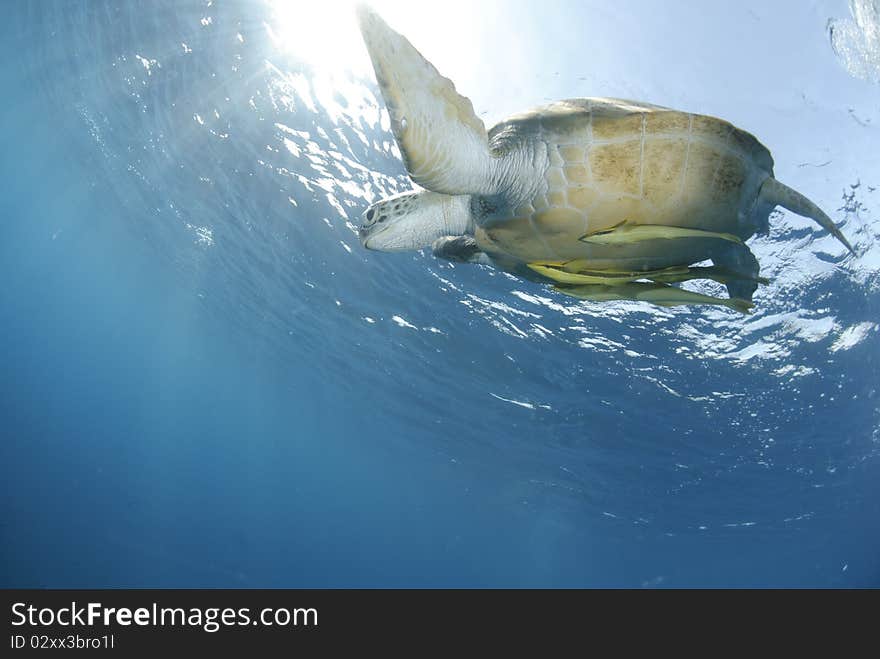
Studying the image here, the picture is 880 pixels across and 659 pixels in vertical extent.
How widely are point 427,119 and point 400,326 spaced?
15.8 meters

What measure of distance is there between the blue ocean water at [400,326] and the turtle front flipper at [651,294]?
5.73 metres

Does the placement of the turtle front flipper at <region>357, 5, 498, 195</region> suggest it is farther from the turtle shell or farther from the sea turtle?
the turtle shell

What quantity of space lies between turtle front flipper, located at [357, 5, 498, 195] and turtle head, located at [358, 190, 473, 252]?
81 cm

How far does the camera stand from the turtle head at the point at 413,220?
4.07 meters

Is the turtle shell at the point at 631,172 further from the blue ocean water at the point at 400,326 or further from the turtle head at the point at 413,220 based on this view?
the blue ocean water at the point at 400,326

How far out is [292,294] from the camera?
20594 millimetres

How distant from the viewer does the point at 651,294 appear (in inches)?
94.5

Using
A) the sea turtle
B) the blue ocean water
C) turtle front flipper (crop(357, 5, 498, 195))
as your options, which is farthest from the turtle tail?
the blue ocean water

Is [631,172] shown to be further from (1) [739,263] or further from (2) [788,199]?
(1) [739,263]

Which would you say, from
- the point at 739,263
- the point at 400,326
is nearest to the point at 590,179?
the point at 739,263

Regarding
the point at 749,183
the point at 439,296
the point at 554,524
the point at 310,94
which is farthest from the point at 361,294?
the point at 554,524

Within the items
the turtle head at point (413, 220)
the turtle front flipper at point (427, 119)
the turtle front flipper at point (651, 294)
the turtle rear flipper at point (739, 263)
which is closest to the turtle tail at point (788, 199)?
the turtle rear flipper at point (739, 263)

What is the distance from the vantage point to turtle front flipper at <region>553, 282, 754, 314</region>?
2.32 meters
